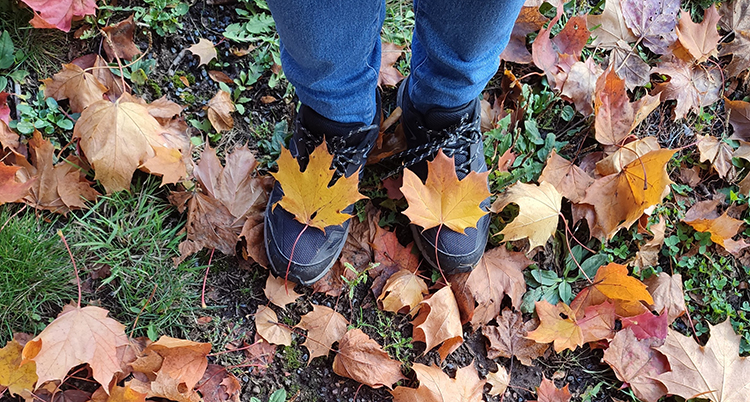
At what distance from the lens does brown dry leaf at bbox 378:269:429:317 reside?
4.59 ft

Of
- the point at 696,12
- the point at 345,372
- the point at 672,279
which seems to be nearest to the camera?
the point at 345,372

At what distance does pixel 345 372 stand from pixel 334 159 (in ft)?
1.88

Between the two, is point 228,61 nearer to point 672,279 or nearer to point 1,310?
point 1,310

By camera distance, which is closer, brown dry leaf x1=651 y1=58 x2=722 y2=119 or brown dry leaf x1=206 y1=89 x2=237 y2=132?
brown dry leaf x1=206 y1=89 x2=237 y2=132

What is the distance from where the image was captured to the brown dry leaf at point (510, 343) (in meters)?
1.42

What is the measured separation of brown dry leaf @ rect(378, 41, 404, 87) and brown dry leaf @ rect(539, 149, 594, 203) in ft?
1.85

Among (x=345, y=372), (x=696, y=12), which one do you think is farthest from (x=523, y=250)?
(x=696, y=12)

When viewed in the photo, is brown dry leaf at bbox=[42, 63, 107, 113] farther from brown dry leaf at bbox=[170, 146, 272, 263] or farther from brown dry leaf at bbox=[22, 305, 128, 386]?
brown dry leaf at bbox=[22, 305, 128, 386]

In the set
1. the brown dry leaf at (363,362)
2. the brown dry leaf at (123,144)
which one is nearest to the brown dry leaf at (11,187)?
Answer: the brown dry leaf at (123,144)

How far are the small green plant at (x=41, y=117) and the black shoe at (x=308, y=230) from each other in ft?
2.18

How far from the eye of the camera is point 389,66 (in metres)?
1.67

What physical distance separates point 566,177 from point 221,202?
106cm

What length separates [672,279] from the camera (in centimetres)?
152

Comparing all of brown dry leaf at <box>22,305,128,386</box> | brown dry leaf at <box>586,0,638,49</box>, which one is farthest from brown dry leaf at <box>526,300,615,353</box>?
brown dry leaf at <box>22,305,128,386</box>
